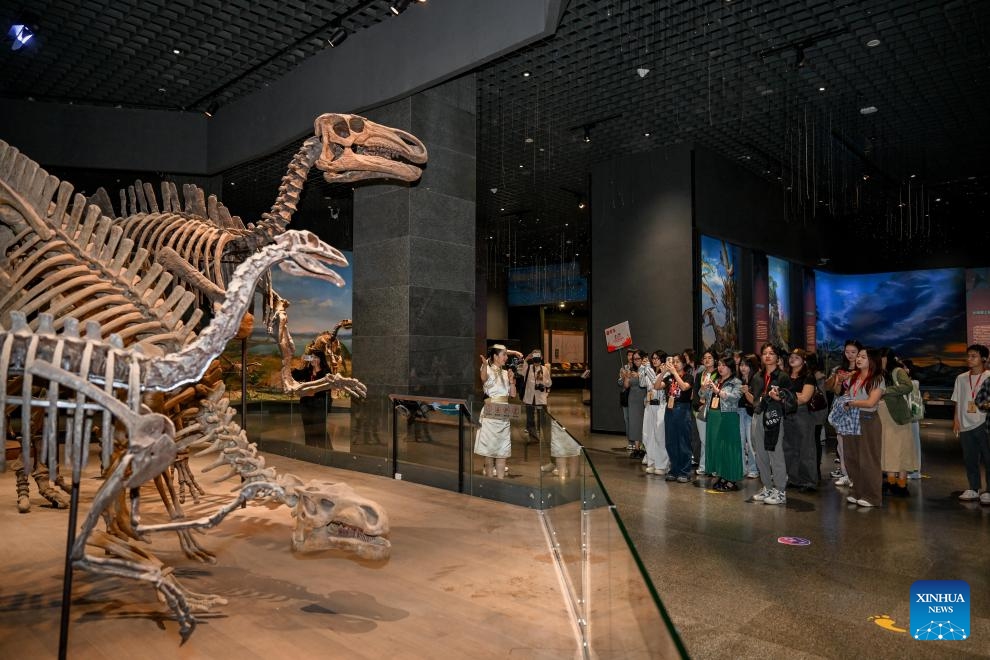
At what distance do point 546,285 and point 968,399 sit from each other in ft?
59.7

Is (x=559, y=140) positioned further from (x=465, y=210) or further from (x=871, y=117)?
(x=871, y=117)

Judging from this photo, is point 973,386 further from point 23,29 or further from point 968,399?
point 23,29

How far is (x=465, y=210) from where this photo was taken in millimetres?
8688

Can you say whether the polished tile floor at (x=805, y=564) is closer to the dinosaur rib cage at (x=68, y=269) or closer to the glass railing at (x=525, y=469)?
the glass railing at (x=525, y=469)

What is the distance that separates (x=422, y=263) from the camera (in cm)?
818

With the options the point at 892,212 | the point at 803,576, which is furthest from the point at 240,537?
the point at 892,212

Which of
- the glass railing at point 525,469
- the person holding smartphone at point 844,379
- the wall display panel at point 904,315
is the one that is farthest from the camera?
the wall display panel at point 904,315

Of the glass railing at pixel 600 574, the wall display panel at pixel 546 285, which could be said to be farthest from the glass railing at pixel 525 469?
the wall display panel at pixel 546 285

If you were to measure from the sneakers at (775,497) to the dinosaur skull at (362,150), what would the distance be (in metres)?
4.88

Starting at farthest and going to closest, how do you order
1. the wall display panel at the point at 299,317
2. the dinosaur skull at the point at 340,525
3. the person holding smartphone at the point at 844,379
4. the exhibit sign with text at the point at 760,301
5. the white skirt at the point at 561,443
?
the wall display panel at the point at 299,317
the exhibit sign with text at the point at 760,301
the person holding smartphone at the point at 844,379
the white skirt at the point at 561,443
the dinosaur skull at the point at 340,525

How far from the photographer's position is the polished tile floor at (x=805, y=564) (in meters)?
3.42

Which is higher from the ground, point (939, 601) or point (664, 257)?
point (664, 257)

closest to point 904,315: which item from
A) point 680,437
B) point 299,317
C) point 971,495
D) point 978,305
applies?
point 978,305

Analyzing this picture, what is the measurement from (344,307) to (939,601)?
50.1 ft
